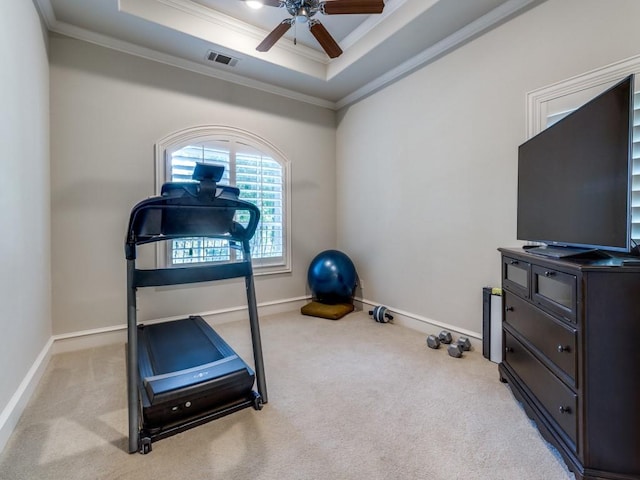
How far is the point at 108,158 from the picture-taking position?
302 cm

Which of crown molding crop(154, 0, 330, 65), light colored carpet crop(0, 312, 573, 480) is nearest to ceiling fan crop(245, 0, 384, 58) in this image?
crown molding crop(154, 0, 330, 65)

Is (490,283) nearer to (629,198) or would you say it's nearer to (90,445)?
(629,198)

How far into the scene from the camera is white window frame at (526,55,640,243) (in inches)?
72.4

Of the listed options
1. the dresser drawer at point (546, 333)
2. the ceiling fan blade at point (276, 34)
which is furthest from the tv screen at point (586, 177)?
the ceiling fan blade at point (276, 34)

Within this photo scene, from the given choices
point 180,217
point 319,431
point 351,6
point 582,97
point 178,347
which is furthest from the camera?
point 178,347

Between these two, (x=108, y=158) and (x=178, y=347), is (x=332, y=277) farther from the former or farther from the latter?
(x=108, y=158)

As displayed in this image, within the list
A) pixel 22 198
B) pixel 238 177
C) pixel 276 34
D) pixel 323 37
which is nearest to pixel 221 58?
pixel 276 34

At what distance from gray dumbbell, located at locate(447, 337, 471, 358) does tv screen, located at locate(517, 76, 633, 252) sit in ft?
3.89

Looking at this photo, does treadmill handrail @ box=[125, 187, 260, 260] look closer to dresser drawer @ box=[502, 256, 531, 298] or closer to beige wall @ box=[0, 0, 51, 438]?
beige wall @ box=[0, 0, 51, 438]

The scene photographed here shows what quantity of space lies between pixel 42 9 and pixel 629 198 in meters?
→ 4.22

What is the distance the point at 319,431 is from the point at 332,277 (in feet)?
7.48

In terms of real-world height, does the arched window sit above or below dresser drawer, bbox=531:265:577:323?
above

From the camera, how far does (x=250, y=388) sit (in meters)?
1.97

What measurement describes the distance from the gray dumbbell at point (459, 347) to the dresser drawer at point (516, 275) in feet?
2.63
